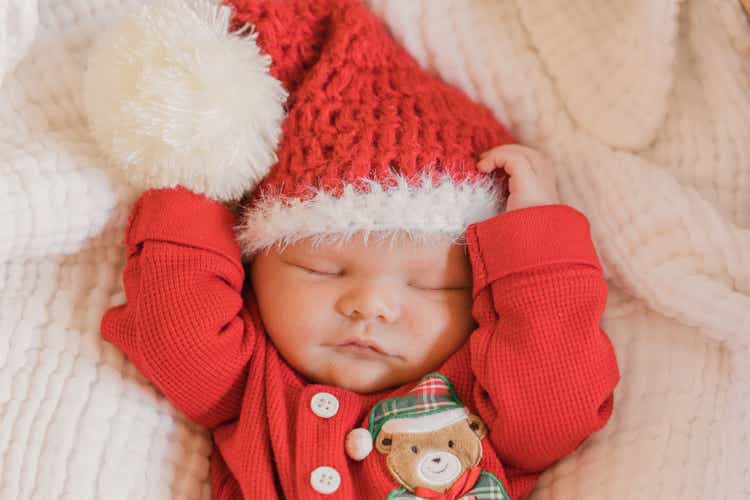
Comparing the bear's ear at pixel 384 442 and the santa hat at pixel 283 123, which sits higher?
the santa hat at pixel 283 123

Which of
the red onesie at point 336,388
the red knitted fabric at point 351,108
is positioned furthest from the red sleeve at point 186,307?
the red knitted fabric at point 351,108

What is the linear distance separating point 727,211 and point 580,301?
0.96 feet

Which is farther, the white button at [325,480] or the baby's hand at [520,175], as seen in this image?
the baby's hand at [520,175]

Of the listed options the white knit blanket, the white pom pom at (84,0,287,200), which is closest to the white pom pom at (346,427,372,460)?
the white knit blanket

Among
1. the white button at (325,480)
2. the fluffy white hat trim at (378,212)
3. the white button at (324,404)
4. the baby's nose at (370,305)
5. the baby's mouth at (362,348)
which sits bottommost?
the white button at (325,480)

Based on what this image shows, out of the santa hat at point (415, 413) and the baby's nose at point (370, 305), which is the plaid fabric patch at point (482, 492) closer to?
the santa hat at point (415, 413)

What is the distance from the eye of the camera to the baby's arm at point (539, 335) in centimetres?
97

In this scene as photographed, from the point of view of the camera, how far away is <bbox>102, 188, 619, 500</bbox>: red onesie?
0.97m

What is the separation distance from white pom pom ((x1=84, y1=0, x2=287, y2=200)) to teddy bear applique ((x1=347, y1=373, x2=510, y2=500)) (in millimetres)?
366

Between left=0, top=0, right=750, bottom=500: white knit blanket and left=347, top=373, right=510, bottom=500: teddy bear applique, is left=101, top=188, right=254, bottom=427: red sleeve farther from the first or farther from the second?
left=347, top=373, right=510, bottom=500: teddy bear applique

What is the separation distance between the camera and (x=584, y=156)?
1.19 m

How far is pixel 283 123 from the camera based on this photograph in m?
1.11

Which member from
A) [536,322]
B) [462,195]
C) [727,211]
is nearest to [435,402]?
[536,322]

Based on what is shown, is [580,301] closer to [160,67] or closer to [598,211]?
[598,211]
